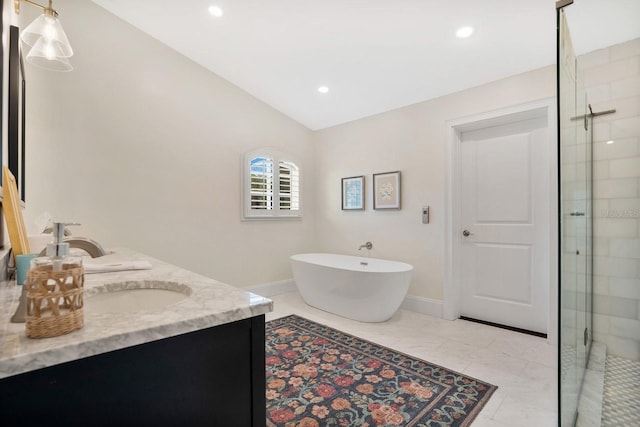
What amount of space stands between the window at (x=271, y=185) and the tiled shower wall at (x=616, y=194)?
3.11 m

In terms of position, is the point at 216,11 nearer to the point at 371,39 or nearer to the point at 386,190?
the point at 371,39

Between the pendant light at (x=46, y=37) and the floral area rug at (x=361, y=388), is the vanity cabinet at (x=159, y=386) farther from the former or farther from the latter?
the pendant light at (x=46, y=37)

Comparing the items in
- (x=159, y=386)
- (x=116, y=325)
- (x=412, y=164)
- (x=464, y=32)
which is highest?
(x=464, y=32)

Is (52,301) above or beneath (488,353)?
above

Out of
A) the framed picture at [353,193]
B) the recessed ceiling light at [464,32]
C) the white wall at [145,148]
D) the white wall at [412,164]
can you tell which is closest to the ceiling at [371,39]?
the recessed ceiling light at [464,32]

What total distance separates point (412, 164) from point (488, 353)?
1.97 metres

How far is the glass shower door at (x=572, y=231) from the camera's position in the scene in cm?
139

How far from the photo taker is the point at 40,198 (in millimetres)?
2504

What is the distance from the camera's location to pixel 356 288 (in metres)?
3.03

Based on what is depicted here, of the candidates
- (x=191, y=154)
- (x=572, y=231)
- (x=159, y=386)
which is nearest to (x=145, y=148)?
(x=191, y=154)

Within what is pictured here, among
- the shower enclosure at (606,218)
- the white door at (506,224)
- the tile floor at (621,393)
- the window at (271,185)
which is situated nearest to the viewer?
the tile floor at (621,393)

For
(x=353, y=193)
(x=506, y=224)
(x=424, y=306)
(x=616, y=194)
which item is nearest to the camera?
(x=616, y=194)

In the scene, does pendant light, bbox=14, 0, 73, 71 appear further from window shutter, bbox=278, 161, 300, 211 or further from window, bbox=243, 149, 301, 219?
window shutter, bbox=278, 161, 300, 211

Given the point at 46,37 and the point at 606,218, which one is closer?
the point at 46,37
